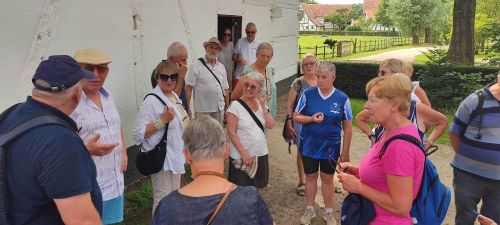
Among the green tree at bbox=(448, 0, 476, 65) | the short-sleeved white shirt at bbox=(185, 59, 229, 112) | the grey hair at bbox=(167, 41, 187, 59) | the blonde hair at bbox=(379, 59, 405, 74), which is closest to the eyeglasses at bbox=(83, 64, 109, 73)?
the grey hair at bbox=(167, 41, 187, 59)

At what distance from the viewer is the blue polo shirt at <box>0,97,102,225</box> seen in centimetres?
170

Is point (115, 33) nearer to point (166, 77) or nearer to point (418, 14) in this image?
point (166, 77)

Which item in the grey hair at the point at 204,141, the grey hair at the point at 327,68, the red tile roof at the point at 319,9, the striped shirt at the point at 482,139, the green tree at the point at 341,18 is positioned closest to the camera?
the grey hair at the point at 204,141

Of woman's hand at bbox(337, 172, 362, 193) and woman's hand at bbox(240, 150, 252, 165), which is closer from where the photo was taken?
woman's hand at bbox(337, 172, 362, 193)

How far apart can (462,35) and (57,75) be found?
1357cm

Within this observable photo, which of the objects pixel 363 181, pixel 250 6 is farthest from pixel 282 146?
pixel 363 181

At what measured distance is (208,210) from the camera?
1669 millimetres

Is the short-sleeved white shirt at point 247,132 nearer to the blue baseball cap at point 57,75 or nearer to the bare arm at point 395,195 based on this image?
the bare arm at point 395,195

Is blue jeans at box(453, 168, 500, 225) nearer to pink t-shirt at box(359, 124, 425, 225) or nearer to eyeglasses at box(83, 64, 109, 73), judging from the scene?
pink t-shirt at box(359, 124, 425, 225)

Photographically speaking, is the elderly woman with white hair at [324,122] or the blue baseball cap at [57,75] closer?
the blue baseball cap at [57,75]

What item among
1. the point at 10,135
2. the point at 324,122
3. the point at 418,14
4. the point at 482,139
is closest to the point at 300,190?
the point at 324,122

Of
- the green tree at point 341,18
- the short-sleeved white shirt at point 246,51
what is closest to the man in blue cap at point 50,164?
the short-sleeved white shirt at point 246,51

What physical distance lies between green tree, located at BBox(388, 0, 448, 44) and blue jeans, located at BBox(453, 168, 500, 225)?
51.5 metres

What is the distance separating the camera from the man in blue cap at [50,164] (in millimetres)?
1705
